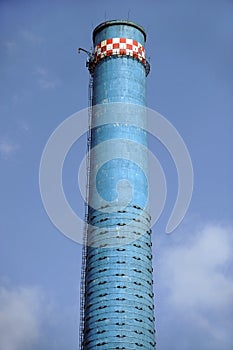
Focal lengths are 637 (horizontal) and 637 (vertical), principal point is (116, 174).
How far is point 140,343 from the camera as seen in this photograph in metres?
67.3

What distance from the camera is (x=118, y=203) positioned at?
7419 cm

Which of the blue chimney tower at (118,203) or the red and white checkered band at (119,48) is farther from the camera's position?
the red and white checkered band at (119,48)

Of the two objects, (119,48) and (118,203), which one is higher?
(119,48)

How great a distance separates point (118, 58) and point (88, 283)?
2954 cm

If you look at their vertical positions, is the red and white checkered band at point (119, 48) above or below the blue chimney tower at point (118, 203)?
above

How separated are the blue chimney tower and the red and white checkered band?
0.13 m

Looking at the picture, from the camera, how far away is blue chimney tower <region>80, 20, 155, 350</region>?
68500 mm

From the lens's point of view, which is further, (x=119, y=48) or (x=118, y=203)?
(x=119, y=48)

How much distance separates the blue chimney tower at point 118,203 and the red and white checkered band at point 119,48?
130 millimetres

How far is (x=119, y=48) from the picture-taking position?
83.1m

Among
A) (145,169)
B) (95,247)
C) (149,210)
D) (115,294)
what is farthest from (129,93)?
(115,294)

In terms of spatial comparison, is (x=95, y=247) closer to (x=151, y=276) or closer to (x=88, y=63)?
(x=151, y=276)

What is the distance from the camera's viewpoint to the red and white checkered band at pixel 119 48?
82.9 meters

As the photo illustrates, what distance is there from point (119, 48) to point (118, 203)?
2172 cm
